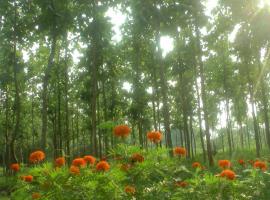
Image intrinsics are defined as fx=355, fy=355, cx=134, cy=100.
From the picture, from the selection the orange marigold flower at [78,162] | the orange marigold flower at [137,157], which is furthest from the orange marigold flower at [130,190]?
the orange marigold flower at [78,162]

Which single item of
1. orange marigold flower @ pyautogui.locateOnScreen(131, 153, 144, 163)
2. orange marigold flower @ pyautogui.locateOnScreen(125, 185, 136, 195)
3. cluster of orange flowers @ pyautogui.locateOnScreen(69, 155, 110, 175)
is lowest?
orange marigold flower @ pyautogui.locateOnScreen(125, 185, 136, 195)

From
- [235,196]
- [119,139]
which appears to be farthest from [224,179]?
[119,139]

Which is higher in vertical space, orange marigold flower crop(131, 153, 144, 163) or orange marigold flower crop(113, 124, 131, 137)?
orange marigold flower crop(113, 124, 131, 137)

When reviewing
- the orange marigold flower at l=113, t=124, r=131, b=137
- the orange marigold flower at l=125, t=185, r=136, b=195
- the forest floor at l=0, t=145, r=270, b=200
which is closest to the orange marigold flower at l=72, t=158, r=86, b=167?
the forest floor at l=0, t=145, r=270, b=200

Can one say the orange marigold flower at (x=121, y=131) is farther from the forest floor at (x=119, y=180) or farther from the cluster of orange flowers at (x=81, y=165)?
the cluster of orange flowers at (x=81, y=165)

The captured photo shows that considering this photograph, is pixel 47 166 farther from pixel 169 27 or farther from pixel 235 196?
pixel 169 27

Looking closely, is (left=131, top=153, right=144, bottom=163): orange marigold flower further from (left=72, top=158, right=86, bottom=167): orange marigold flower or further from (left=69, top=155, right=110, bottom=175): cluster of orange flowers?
(left=72, top=158, right=86, bottom=167): orange marigold flower

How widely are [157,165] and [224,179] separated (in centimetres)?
145

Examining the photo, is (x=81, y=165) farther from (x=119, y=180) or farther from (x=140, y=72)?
(x=140, y=72)

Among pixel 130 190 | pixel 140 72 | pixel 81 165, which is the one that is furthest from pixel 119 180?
pixel 140 72

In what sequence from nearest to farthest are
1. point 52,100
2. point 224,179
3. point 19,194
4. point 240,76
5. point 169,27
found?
point 19,194 → point 224,179 → point 169,27 → point 240,76 → point 52,100

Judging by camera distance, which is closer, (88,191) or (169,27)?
(88,191)

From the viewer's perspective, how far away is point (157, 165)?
4758 millimetres

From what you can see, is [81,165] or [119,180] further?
[81,165]
